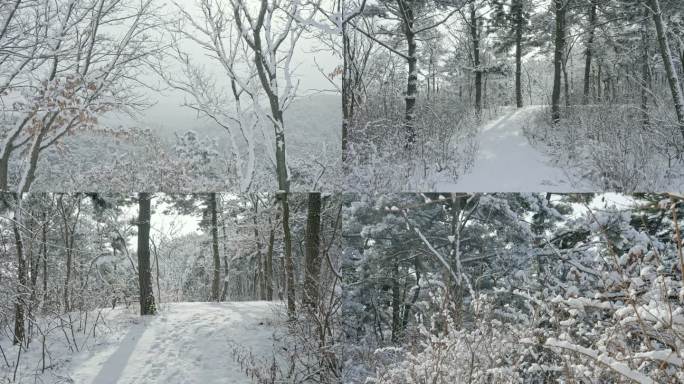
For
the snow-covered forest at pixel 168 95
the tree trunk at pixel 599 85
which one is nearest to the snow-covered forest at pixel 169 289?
the snow-covered forest at pixel 168 95

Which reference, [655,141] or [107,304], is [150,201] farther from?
[655,141]

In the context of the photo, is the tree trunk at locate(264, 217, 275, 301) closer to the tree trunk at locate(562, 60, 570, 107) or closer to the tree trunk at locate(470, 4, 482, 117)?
the tree trunk at locate(470, 4, 482, 117)

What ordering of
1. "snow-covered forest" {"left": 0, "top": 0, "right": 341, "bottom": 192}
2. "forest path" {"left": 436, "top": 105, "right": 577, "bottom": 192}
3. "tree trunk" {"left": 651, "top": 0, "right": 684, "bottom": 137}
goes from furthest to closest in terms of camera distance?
"snow-covered forest" {"left": 0, "top": 0, "right": 341, "bottom": 192}, "forest path" {"left": 436, "top": 105, "right": 577, "bottom": 192}, "tree trunk" {"left": 651, "top": 0, "right": 684, "bottom": 137}

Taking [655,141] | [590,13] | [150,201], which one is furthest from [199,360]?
[590,13]

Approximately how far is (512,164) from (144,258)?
8.51 ft

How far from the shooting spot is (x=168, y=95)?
13.3 feet

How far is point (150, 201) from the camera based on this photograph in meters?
3.87

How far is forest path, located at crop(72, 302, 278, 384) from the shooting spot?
11.0ft

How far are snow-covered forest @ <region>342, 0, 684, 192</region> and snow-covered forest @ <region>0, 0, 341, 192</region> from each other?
393 millimetres

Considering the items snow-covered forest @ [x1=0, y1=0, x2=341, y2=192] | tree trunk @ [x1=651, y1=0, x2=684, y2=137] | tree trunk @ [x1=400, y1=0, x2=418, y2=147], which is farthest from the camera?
snow-covered forest @ [x1=0, y1=0, x2=341, y2=192]

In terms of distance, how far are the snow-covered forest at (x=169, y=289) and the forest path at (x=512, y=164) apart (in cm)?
111

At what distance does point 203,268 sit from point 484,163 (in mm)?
2193

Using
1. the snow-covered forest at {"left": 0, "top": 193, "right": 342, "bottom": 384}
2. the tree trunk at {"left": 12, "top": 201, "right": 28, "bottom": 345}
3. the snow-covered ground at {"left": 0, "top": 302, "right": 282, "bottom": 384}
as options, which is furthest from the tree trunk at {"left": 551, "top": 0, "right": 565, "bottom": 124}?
the tree trunk at {"left": 12, "top": 201, "right": 28, "bottom": 345}

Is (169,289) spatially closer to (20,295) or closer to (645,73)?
(20,295)
